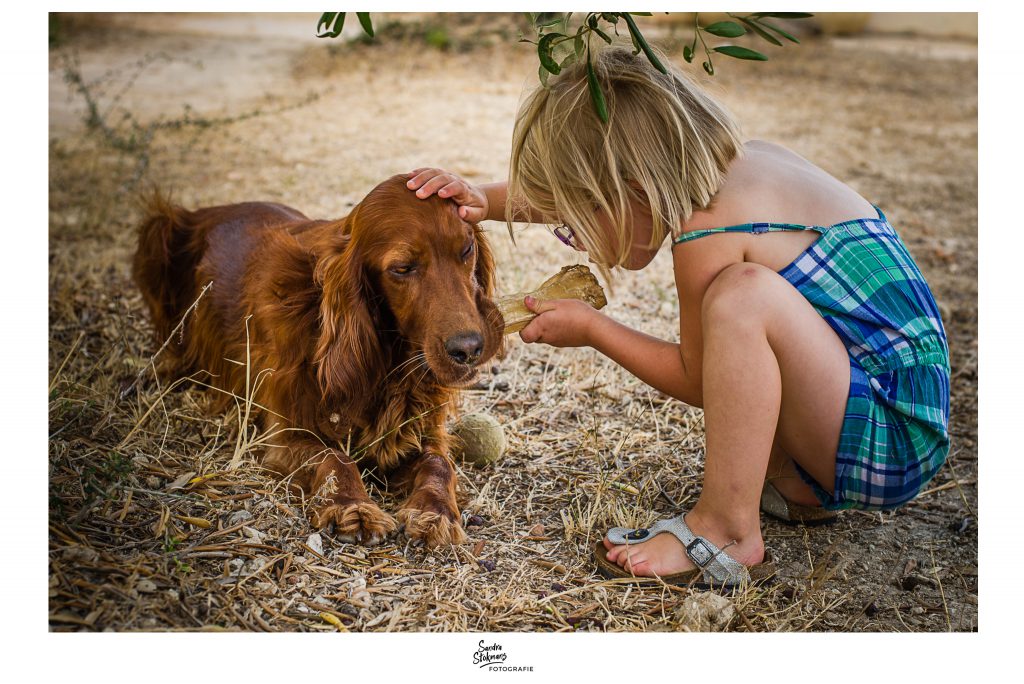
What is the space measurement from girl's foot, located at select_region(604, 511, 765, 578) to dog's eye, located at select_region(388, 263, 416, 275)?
0.97 meters

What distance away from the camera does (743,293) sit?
7.62ft

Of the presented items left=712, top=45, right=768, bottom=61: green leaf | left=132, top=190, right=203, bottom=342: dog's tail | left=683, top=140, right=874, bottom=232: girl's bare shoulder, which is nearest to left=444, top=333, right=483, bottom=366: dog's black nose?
left=683, top=140, right=874, bottom=232: girl's bare shoulder

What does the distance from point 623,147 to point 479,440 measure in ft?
3.77

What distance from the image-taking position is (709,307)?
7.75 feet

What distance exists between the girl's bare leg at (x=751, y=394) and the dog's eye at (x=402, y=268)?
0.81 m

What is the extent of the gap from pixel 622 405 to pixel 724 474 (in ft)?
3.62

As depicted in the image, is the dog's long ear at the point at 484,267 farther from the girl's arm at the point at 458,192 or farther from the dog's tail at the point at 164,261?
the dog's tail at the point at 164,261

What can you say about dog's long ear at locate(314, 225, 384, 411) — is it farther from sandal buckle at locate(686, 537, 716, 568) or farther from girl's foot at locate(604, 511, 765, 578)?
sandal buckle at locate(686, 537, 716, 568)

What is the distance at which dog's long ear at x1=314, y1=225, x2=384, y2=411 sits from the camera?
8.55ft

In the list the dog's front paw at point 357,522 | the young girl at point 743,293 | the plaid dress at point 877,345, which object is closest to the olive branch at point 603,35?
the young girl at point 743,293

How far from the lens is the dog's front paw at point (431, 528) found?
2.54 metres

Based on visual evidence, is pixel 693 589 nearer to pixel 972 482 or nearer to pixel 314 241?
pixel 972 482

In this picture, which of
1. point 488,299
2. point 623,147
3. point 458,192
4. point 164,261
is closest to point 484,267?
point 488,299

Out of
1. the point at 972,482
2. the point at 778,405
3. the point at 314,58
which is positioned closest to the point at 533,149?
the point at 778,405
